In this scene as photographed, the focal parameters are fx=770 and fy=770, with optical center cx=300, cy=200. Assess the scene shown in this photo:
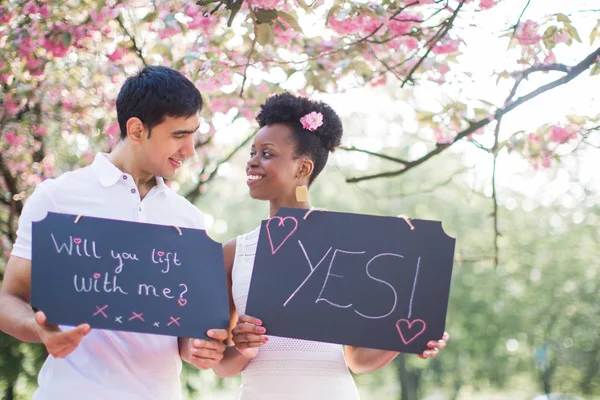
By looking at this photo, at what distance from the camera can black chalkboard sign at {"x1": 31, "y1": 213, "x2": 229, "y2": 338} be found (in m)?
2.44

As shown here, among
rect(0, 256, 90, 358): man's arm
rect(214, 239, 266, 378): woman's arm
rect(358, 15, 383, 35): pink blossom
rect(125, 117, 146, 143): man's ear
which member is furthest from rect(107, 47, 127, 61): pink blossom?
rect(0, 256, 90, 358): man's arm

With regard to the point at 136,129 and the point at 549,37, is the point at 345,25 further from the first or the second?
the point at 136,129

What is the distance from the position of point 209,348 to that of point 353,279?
541 millimetres

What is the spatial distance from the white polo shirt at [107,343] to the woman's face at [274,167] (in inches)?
20.1

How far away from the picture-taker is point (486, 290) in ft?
76.2

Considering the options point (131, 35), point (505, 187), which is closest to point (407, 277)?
point (131, 35)

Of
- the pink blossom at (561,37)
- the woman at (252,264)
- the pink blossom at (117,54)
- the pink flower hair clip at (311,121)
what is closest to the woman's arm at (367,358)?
the woman at (252,264)

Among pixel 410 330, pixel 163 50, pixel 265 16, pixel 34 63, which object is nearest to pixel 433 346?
pixel 410 330

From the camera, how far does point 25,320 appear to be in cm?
242

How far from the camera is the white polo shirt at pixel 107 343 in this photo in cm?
249

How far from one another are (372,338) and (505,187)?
21.1 meters

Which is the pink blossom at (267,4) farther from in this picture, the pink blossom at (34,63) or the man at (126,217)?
the pink blossom at (34,63)

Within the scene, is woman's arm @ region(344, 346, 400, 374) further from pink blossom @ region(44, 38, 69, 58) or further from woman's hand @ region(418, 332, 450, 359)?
pink blossom @ region(44, 38, 69, 58)

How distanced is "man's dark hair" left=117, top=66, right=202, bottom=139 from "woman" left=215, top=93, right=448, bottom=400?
21.0 inches
